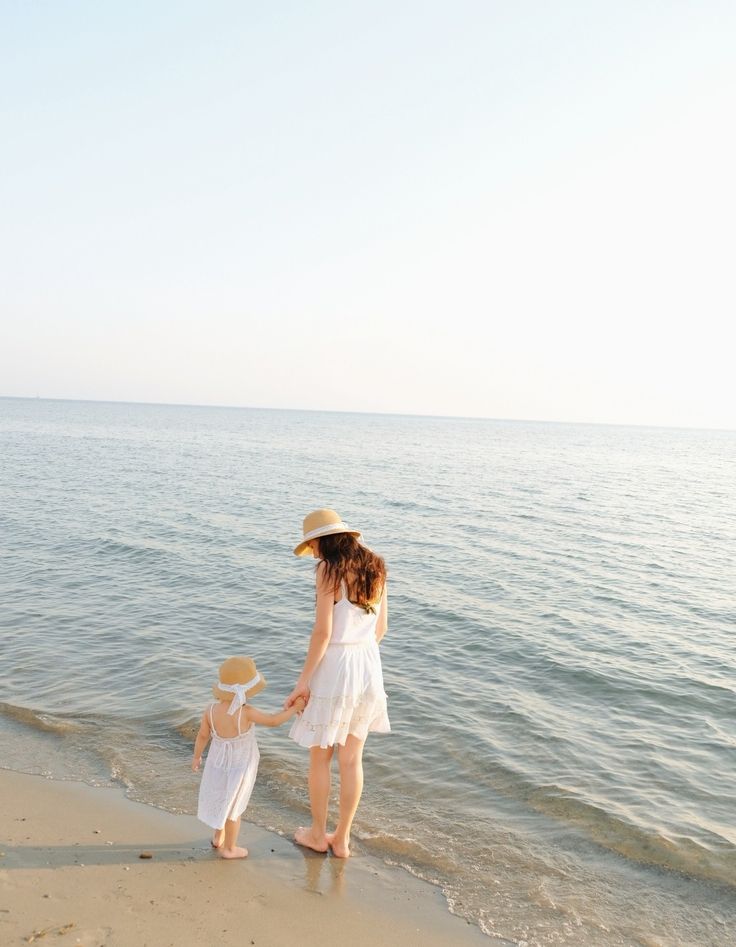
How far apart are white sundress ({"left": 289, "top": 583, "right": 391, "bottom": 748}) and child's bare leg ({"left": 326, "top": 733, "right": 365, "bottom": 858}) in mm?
116

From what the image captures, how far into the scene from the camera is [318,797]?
5359 millimetres

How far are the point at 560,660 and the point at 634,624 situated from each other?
293 cm

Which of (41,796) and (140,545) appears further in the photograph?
(140,545)

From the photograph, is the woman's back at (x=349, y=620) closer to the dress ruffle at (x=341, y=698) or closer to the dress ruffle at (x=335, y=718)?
the dress ruffle at (x=341, y=698)

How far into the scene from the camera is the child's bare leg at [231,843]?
522cm

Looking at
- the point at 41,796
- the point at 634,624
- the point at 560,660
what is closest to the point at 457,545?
the point at 634,624

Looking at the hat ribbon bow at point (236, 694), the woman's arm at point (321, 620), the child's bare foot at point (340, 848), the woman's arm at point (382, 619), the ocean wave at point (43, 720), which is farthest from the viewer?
the ocean wave at point (43, 720)

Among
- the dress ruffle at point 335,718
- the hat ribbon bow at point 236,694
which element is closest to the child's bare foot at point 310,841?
the dress ruffle at point 335,718

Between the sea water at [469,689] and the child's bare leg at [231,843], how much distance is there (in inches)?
33.8

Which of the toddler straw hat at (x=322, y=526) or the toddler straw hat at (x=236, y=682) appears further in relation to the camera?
the toddler straw hat at (x=236, y=682)

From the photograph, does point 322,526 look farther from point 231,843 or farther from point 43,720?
point 43,720

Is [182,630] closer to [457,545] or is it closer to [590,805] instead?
[590,805]

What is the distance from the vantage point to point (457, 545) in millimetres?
20266

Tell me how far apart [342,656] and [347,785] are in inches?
41.6
